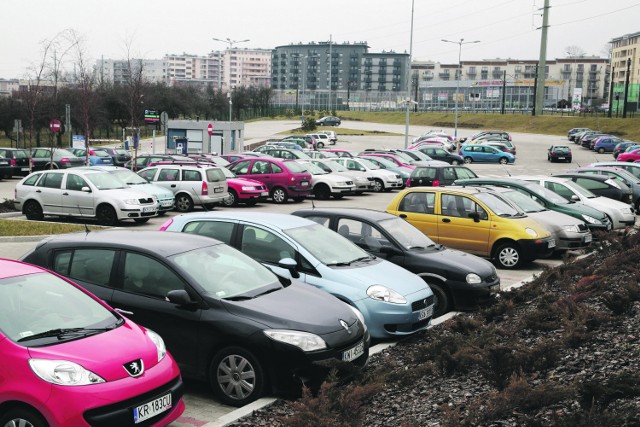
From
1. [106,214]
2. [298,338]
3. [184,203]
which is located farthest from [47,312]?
[184,203]

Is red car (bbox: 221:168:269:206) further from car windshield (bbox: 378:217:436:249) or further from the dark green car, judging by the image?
car windshield (bbox: 378:217:436:249)

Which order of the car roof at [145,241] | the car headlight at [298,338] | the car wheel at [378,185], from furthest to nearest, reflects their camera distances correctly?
the car wheel at [378,185], the car roof at [145,241], the car headlight at [298,338]

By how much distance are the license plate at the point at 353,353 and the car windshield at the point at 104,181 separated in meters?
14.9

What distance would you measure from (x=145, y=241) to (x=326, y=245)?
2.61m

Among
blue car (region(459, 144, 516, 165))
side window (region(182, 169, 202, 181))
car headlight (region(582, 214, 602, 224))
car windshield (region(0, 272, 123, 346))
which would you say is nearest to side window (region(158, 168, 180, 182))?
side window (region(182, 169, 202, 181))

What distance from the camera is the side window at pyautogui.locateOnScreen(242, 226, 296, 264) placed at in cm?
879

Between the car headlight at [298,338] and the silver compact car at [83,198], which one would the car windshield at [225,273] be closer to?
the car headlight at [298,338]

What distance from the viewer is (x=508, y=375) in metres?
6.16

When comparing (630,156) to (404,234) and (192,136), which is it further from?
(404,234)

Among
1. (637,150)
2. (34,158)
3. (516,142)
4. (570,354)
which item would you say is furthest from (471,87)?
(570,354)

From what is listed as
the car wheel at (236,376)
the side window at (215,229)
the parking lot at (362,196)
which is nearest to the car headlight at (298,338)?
the car wheel at (236,376)

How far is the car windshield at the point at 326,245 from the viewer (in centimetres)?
887

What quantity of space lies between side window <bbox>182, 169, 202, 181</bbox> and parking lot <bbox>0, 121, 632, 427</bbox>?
1299mm

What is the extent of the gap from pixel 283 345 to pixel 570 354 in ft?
9.19
